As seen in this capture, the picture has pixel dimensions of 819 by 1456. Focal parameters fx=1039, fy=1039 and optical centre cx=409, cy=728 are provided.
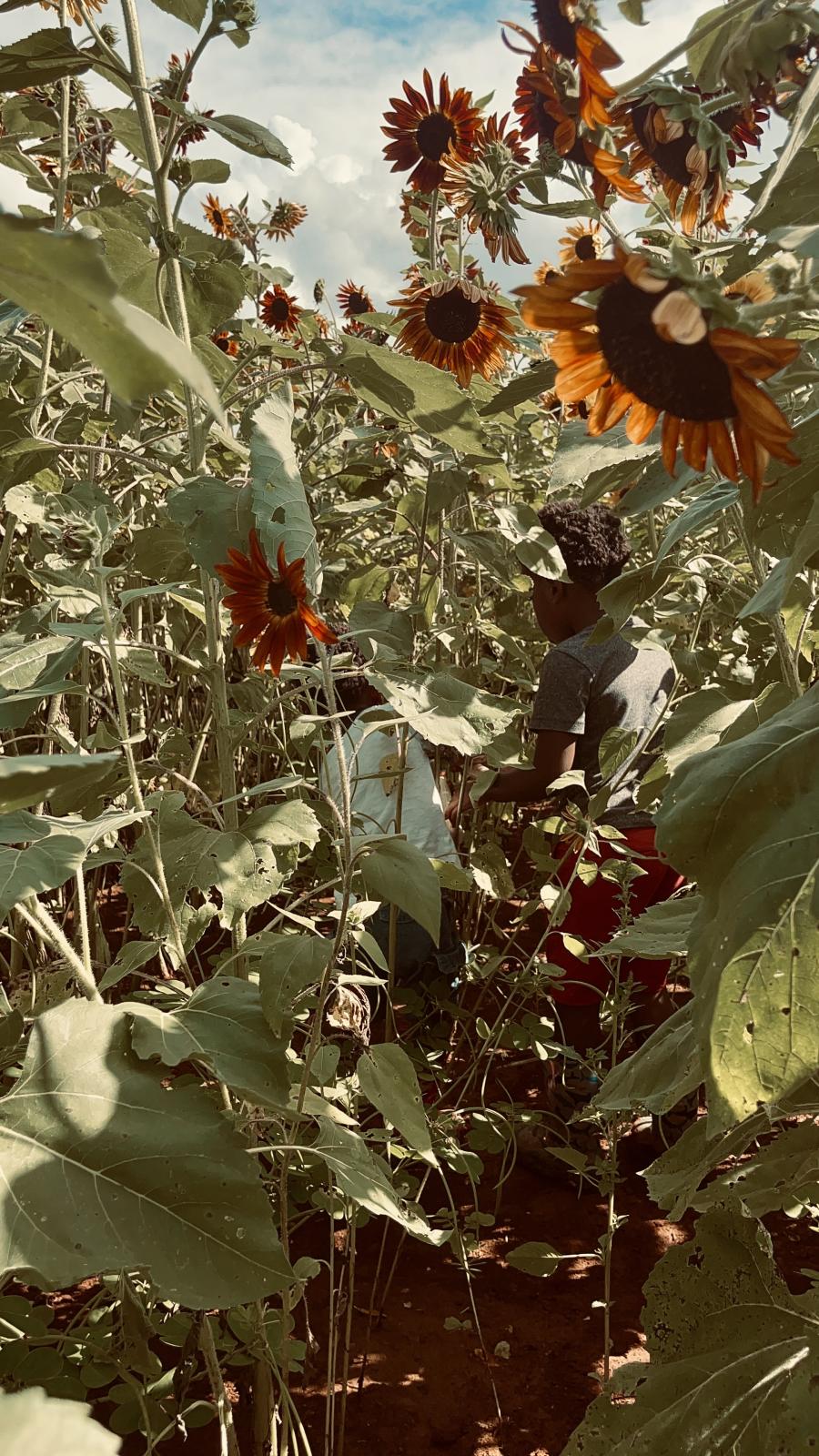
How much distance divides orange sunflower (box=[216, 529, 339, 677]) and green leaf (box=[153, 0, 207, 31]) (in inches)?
18.9

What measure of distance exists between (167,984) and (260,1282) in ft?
1.15

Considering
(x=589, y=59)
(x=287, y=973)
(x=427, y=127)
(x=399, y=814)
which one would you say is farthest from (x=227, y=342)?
(x=287, y=973)

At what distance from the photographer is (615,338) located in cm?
57

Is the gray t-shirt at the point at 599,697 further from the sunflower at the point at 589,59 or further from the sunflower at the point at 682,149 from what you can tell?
the sunflower at the point at 589,59

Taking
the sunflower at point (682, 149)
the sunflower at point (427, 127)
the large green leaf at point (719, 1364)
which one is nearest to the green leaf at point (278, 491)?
the sunflower at point (682, 149)

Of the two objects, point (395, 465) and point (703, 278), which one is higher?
point (395, 465)

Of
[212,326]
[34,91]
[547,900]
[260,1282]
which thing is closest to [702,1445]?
[260,1282]

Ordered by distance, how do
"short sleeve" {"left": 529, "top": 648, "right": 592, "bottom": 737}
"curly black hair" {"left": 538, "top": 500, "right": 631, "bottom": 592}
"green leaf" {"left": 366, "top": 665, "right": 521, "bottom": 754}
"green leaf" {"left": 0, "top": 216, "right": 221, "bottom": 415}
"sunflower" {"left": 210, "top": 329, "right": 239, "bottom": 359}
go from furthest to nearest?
"sunflower" {"left": 210, "top": 329, "right": 239, "bottom": 359} < "curly black hair" {"left": 538, "top": 500, "right": 631, "bottom": 592} < "short sleeve" {"left": 529, "top": 648, "right": 592, "bottom": 737} < "green leaf" {"left": 366, "top": 665, "right": 521, "bottom": 754} < "green leaf" {"left": 0, "top": 216, "right": 221, "bottom": 415}

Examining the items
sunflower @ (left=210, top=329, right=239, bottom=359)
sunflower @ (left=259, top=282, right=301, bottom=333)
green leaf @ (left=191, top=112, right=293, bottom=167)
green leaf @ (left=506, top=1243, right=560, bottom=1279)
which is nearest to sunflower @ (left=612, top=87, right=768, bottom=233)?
green leaf @ (left=191, top=112, right=293, bottom=167)

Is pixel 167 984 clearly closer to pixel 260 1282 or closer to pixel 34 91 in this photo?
pixel 260 1282

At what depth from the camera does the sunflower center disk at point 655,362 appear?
53 centimetres

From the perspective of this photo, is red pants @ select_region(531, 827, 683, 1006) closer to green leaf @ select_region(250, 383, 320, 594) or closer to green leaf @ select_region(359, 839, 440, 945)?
green leaf @ select_region(359, 839, 440, 945)

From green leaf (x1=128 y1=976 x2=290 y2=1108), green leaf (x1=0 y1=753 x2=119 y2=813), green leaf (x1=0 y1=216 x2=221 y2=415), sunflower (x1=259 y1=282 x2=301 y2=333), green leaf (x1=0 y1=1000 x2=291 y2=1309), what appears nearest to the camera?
green leaf (x1=0 y1=216 x2=221 y2=415)

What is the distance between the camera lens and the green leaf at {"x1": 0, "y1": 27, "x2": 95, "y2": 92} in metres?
0.88
